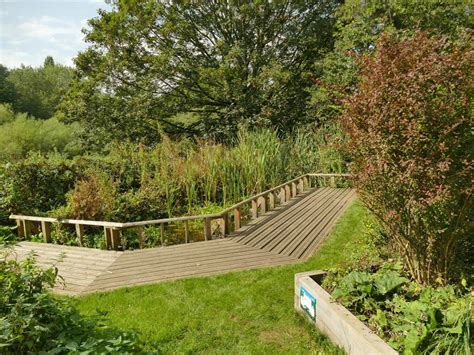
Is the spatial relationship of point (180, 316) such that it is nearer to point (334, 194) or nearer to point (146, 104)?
point (334, 194)

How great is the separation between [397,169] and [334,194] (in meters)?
5.67

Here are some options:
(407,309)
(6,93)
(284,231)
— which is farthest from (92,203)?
(6,93)

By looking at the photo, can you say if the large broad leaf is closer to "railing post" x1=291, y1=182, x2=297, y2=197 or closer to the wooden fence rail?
the wooden fence rail

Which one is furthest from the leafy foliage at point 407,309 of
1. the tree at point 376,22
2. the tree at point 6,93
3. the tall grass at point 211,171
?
the tree at point 6,93

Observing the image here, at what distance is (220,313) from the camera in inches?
109

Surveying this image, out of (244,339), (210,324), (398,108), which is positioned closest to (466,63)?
(398,108)

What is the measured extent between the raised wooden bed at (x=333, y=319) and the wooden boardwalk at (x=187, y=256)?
3.93ft

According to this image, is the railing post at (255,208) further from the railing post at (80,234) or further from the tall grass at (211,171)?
the railing post at (80,234)

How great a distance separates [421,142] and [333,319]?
1.34 m

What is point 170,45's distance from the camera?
1188 cm

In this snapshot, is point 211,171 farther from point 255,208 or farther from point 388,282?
point 388,282

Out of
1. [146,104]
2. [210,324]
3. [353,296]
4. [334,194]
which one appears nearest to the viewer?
[353,296]

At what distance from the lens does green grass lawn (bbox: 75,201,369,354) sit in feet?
7.60

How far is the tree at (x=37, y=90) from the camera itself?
28.2 m
